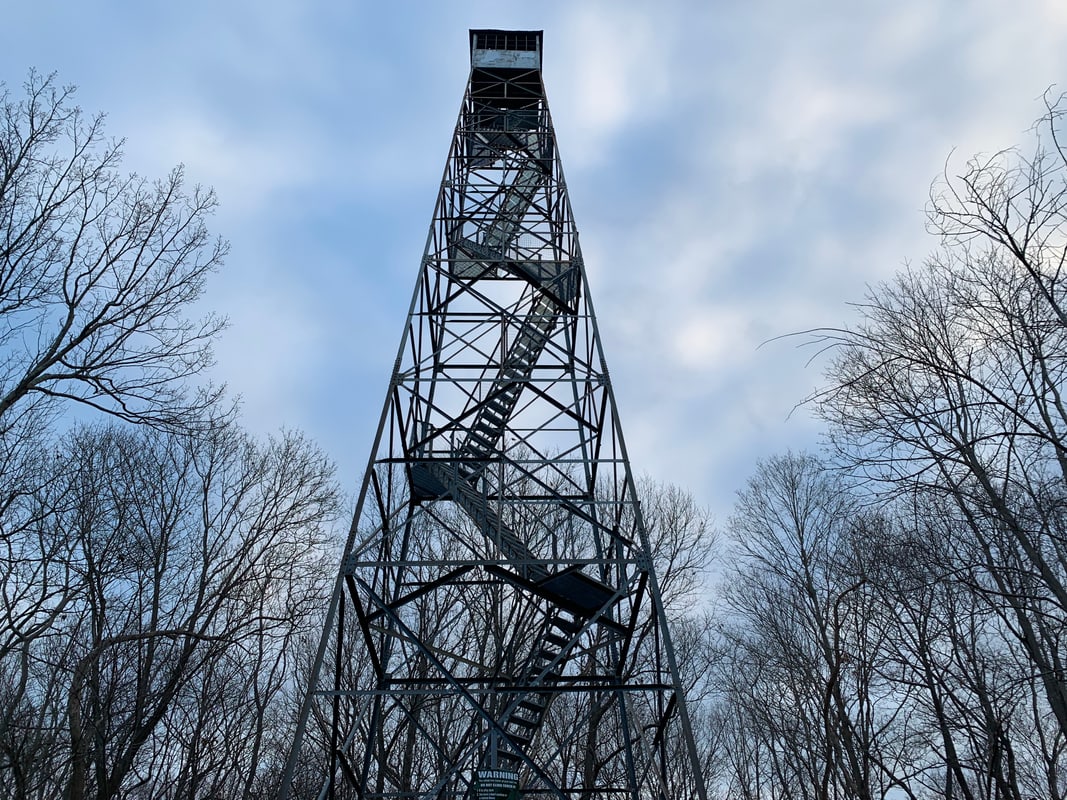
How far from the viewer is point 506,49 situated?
16531mm

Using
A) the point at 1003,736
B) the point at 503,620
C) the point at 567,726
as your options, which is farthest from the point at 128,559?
the point at 1003,736

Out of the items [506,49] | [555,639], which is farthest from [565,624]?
[506,49]

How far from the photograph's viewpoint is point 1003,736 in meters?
11.2

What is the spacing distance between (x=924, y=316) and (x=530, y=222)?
6832 mm

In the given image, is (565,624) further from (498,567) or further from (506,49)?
(506,49)

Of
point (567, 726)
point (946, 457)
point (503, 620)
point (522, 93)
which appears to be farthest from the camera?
point (567, 726)

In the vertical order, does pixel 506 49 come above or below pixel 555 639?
above

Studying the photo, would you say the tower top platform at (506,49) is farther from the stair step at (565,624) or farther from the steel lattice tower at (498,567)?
the stair step at (565,624)

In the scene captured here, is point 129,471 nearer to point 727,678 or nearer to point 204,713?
point 204,713

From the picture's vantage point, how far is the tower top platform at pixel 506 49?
16234 mm

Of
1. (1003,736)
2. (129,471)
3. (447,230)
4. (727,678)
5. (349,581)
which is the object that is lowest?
(1003,736)

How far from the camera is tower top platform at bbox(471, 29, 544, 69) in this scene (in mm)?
16234

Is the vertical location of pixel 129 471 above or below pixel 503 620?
above

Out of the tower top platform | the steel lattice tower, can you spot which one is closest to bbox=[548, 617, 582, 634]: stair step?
the steel lattice tower
